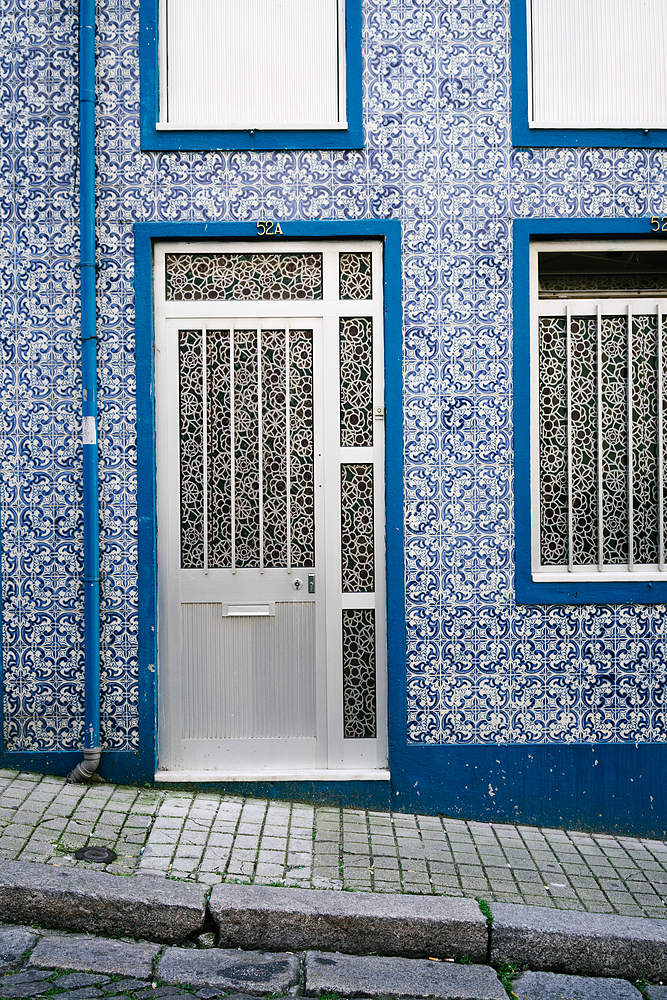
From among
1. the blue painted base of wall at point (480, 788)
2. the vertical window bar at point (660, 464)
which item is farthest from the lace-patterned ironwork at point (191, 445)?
the vertical window bar at point (660, 464)

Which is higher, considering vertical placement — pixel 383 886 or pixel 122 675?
pixel 122 675

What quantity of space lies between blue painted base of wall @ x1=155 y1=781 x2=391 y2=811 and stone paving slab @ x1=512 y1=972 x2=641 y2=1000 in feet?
4.68

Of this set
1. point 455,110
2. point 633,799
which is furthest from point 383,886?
point 455,110

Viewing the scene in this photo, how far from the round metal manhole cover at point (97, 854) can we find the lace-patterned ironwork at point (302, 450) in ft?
5.95

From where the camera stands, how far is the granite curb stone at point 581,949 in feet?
12.1

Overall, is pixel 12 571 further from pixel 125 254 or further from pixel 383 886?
pixel 383 886

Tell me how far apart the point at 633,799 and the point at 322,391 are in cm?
297

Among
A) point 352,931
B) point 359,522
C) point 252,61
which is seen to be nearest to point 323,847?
point 352,931

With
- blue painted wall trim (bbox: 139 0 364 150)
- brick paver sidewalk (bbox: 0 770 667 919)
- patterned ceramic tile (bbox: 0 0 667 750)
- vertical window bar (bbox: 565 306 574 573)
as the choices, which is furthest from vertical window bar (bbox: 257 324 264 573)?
vertical window bar (bbox: 565 306 574 573)

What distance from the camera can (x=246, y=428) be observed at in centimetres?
505

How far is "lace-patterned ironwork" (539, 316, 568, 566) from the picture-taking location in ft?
16.8

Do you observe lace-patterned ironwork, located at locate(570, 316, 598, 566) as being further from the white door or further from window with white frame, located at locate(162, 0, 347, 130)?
window with white frame, located at locate(162, 0, 347, 130)

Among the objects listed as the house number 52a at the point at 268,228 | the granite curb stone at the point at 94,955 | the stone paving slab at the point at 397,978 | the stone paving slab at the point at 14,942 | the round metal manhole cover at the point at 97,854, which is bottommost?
the stone paving slab at the point at 397,978

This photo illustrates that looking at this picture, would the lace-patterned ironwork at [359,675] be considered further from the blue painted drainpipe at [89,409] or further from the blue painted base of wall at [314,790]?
the blue painted drainpipe at [89,409]
